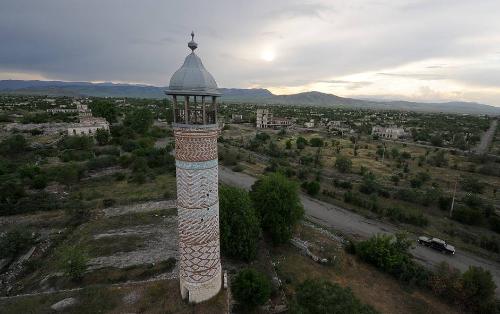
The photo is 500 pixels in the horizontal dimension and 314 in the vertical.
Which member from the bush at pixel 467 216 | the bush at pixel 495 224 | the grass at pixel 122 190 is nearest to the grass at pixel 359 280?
the grass at pixel 122 190

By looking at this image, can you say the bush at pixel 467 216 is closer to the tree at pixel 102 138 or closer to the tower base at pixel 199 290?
the tower base at pixel 199 290

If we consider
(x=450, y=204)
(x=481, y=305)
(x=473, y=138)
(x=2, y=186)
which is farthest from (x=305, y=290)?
(x=473, y=138)

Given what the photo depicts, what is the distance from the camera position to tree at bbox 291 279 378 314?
9.55 meters

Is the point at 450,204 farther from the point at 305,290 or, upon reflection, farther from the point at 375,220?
the point at 305,290

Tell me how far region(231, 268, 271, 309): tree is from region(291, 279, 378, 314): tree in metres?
2.10

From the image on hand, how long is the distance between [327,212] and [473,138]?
60494 mm

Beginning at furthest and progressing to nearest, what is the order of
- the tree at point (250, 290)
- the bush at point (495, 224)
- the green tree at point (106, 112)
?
the green tree at point (106, 112) < the bush at point (495, 224) < the tree at point (250, 290)

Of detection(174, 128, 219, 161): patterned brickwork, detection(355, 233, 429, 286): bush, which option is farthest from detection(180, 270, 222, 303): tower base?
detection(355, 233, 429, 286): bush

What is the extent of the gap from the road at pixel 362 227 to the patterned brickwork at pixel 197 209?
52.7ft

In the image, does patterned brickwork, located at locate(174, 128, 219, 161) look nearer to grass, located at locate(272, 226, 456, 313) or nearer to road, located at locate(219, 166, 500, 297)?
grass, located at locate(272, 226, 456, 313)

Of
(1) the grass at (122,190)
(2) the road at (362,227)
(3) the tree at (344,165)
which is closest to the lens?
(2) the road at (362,227)

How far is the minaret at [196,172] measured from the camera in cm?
912

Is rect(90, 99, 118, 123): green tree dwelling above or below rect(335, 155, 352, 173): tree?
above

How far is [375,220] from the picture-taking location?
26.3 m
